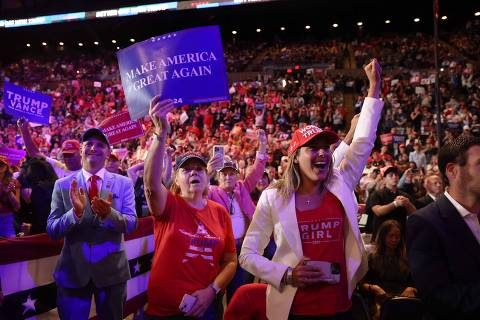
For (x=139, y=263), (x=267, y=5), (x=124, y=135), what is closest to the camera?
(x=139, y=263)

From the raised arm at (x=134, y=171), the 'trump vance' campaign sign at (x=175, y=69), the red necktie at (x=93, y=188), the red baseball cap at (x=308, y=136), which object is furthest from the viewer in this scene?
the raised arm at (x=134, y=171)

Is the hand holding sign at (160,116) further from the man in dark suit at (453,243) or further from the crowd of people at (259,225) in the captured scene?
the man in dark suit at (453,243)

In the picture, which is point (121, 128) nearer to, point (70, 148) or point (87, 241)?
point (70, 148)

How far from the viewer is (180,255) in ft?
9.27

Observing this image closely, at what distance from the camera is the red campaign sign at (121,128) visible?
615cm

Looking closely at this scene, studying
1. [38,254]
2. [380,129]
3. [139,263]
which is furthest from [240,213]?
[380,129]

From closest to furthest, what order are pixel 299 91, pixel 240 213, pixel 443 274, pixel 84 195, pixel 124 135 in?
pixel 443 274, pixel 84 195, pixel 240 213, pixel 124 135, pixel 299 91

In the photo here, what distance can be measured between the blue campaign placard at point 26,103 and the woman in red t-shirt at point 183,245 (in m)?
4.24

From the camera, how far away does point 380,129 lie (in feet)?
48.6

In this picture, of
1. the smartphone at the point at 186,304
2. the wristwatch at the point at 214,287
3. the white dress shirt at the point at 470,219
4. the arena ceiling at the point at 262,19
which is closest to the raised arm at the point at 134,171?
the wristwatch at the point at 214,287

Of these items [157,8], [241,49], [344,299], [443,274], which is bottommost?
[344,299]

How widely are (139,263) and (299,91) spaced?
15.1 meters

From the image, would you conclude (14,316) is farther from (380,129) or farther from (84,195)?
(380,129)

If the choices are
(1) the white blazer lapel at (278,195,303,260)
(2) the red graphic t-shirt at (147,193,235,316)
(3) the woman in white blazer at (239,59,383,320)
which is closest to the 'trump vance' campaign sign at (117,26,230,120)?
(2) the red graphic t-shirt at (147,193,235,316)
